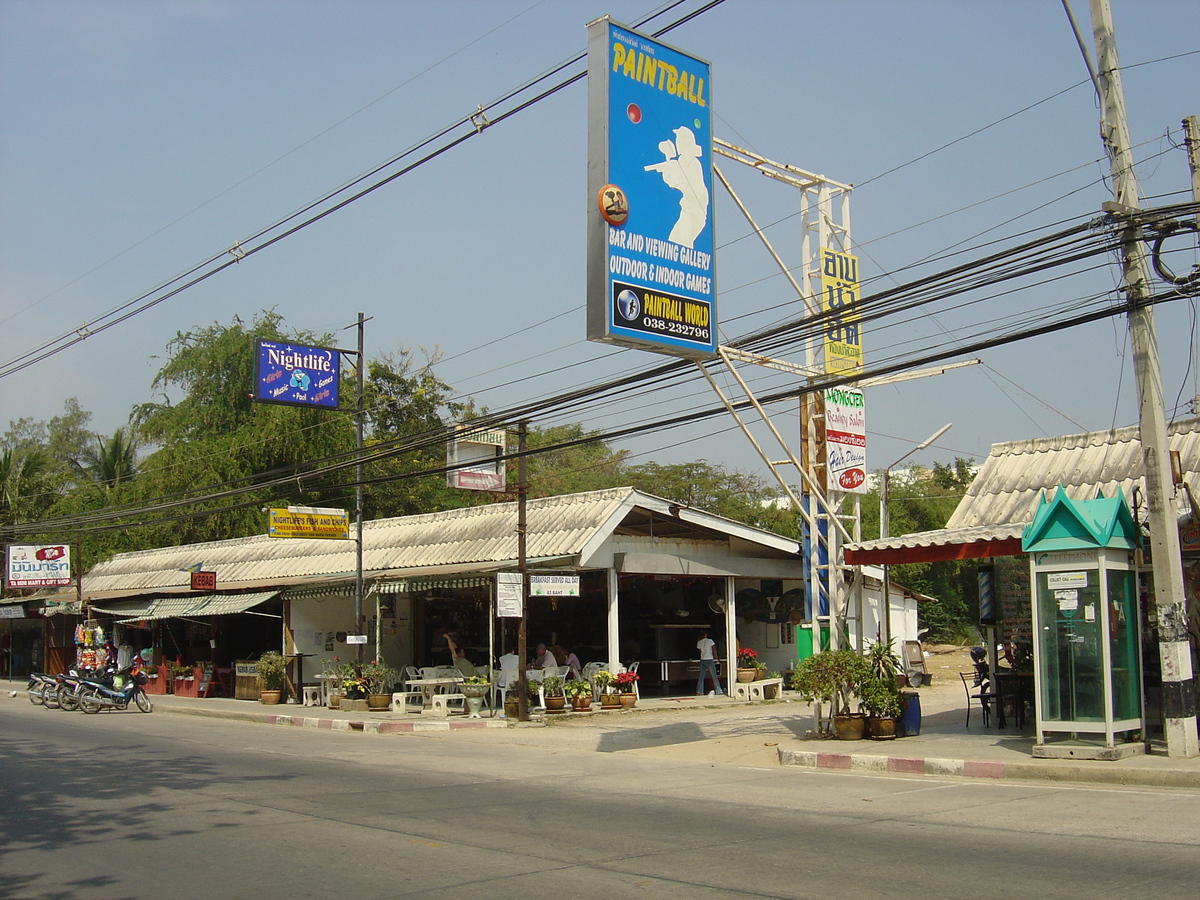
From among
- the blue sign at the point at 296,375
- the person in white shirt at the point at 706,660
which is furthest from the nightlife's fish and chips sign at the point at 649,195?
the person in white shirt at the point at 706,660

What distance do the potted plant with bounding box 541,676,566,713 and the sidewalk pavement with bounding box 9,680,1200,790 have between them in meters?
0.50

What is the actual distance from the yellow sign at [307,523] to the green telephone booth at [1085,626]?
17.7 m

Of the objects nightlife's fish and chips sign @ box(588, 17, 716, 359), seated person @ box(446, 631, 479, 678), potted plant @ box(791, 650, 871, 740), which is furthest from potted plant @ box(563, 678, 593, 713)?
nightlife's fish and chips sign @ box(588, 17, 716, 359)

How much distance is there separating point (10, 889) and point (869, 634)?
1070 inches

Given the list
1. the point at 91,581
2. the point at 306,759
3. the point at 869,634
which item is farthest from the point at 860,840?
the point at 91,581

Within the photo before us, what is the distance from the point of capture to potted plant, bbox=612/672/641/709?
23.4 meters

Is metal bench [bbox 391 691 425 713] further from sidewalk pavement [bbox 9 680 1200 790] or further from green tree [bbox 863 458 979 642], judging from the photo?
green tree [bbox 863 458 979 642]

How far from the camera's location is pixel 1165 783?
1134 cm

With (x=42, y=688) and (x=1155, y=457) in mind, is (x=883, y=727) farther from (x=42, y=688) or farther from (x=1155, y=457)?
(x=42, y=688)

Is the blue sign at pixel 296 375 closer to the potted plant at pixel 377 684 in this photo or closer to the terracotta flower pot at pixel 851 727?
the potted plant at pixel 377 684

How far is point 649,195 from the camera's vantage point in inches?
524

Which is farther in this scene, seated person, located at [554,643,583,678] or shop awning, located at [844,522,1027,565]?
seated person, located at [554,643,583,678]

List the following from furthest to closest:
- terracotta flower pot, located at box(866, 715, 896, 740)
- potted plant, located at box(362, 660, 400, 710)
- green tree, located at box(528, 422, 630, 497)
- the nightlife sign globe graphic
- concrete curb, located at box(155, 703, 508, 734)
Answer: green tree, located at box(528, 422, 630, 497)
potted plant, located at box(362, 660, 400, 710)
concrete curb, located at box(155, 703, 508, 734)
terracotta flower pot, located at box(866, 715, 896, 740)
the nightlife sign globe graphic

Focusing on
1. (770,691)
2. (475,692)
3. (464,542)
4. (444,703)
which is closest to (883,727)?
(475,692)
